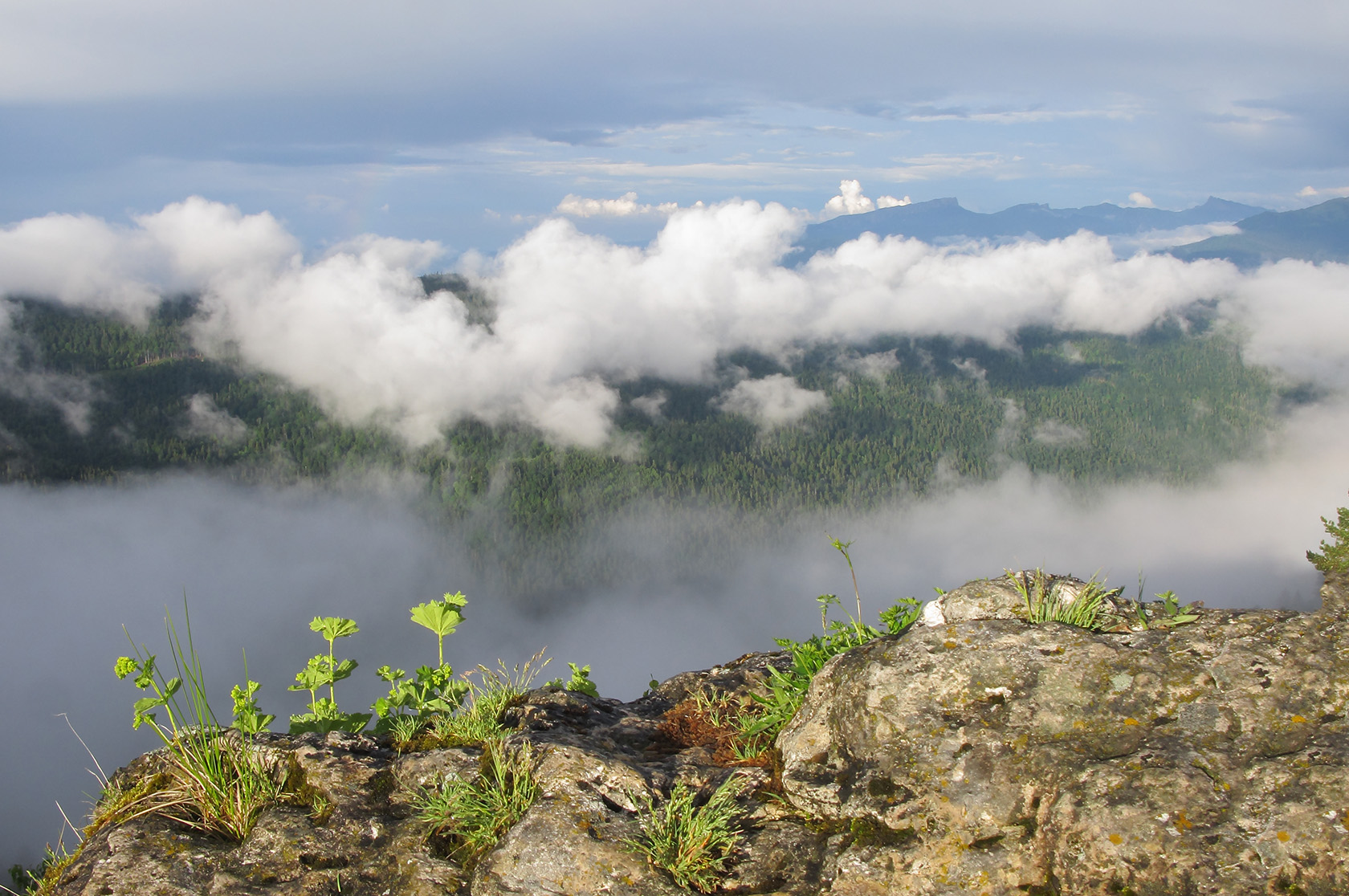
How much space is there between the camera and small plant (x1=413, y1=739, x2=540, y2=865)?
4574 mm

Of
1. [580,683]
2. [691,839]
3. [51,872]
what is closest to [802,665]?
[691,839]

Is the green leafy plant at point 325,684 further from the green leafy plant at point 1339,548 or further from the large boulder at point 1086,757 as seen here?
the green leafy plant at point 1339,548

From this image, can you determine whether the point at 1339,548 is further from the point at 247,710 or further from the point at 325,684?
the point at 247,710

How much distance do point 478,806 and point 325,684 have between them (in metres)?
2.07

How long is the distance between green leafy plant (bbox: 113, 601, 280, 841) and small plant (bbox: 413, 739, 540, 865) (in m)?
1.17

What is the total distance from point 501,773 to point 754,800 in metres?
1.60

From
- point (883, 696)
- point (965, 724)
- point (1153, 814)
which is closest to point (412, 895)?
point (883, 696)

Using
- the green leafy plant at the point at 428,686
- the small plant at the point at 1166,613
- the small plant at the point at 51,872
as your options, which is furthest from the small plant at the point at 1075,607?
the small plant at the point at 51,872

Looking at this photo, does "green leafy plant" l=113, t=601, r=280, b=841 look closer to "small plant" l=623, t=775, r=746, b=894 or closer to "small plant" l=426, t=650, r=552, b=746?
"small plant" l=426, t=650, r=552, b=746

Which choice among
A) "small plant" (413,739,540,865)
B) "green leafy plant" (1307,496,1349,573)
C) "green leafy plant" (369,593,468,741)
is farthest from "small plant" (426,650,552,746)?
"green leafy plant" (1307,496,1349,573)

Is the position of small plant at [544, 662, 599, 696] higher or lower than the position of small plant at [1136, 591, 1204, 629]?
lower

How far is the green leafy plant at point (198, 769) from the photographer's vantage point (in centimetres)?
491

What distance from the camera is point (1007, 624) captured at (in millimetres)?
5113

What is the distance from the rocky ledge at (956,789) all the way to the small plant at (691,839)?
0.08 metres
